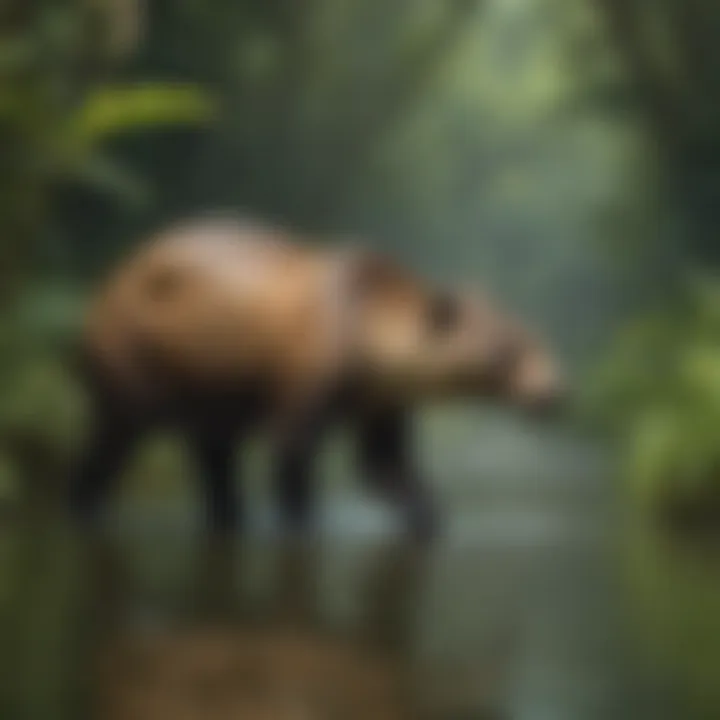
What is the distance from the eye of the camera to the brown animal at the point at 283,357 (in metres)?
1.32

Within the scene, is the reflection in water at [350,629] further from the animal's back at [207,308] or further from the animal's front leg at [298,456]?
the animal's back at [207,308]

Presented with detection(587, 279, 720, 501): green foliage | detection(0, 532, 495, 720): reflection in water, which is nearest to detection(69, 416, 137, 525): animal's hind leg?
detection(0, 532, 495, 720): reflection in water

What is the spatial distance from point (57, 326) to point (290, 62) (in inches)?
12.1

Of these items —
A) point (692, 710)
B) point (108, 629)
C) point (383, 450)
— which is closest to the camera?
point (692, 710)

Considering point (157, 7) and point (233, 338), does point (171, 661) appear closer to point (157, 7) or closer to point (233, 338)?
point (233, 338)

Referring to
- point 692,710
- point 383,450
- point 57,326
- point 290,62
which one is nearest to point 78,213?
point 57,326

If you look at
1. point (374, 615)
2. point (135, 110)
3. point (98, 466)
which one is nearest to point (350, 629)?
point (374, 615)

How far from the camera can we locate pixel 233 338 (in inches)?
53.1

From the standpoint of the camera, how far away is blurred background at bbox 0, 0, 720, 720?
1.36 metres

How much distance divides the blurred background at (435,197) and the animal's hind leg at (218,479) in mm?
22

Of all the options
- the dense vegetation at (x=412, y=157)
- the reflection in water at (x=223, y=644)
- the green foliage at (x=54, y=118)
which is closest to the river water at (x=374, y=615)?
the reflection in water at (x=223, y=644)

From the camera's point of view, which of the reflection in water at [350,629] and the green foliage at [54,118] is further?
the green foliage at [54,118]

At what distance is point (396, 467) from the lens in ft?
4.37

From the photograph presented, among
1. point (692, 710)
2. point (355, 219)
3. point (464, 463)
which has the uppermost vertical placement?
point (355, 219)
